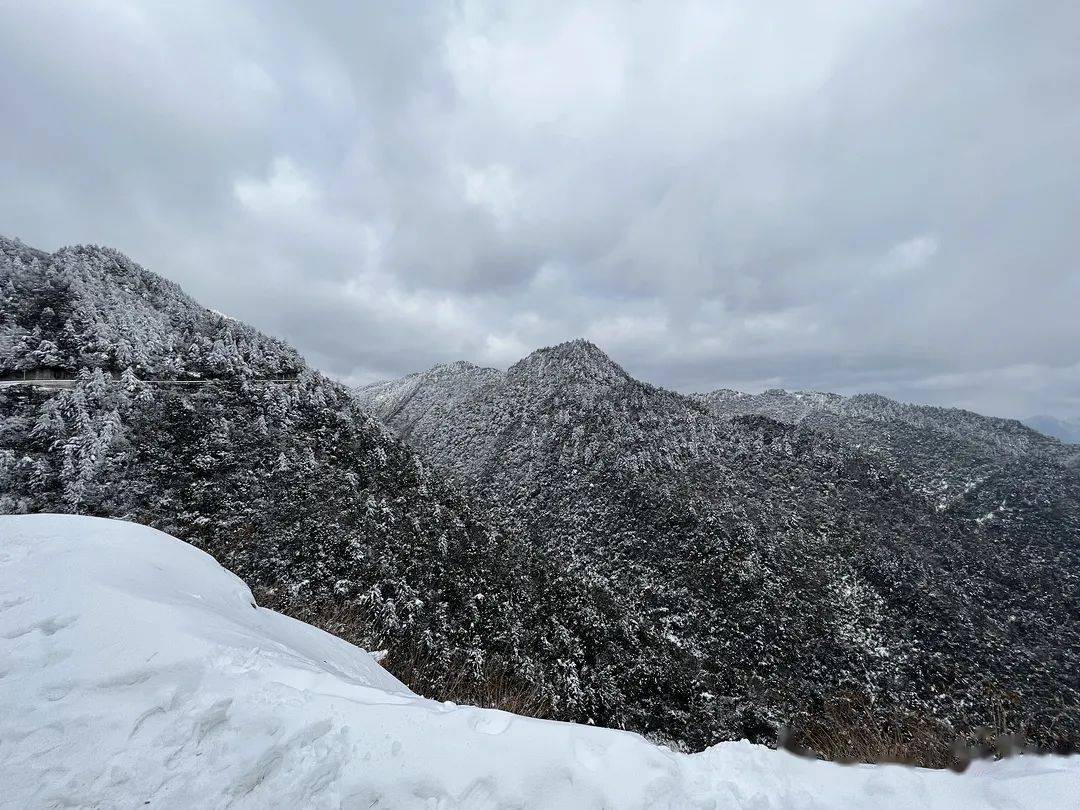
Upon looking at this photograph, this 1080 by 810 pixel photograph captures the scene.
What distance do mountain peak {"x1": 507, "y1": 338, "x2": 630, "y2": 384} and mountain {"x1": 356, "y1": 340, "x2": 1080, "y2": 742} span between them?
1.63 metres

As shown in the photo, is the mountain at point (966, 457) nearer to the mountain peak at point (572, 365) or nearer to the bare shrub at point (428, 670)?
the mountain peak at point (572, 365)

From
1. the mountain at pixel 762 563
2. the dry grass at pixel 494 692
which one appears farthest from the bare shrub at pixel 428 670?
the mountain at pixel 762 563

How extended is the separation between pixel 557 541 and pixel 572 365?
45161 millimetres

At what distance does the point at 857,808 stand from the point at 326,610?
24938mm

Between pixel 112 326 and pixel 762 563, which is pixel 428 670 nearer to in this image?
pixel 762 563

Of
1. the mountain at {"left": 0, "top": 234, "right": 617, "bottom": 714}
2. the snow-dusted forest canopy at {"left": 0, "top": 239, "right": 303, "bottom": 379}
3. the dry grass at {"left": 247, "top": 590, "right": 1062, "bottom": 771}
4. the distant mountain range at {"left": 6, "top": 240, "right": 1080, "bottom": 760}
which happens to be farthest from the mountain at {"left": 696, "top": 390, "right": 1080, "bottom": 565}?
the snow-dusted forest canopy at {"left": 0, "top": 239, "right": 303, "bottom": 379}

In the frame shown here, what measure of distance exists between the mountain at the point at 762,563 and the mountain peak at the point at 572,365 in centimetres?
163

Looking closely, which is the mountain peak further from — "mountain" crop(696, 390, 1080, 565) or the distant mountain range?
"mountain" crop(696, 390, 1080, 565)

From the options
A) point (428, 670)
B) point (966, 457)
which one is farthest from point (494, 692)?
point (966, 457)

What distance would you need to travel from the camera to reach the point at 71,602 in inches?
221

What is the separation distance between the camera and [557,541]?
46688 mm

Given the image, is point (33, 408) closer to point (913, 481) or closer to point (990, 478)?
point (913, 481)

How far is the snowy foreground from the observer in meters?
4.19

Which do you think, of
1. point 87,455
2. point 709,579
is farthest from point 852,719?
point 87,455
